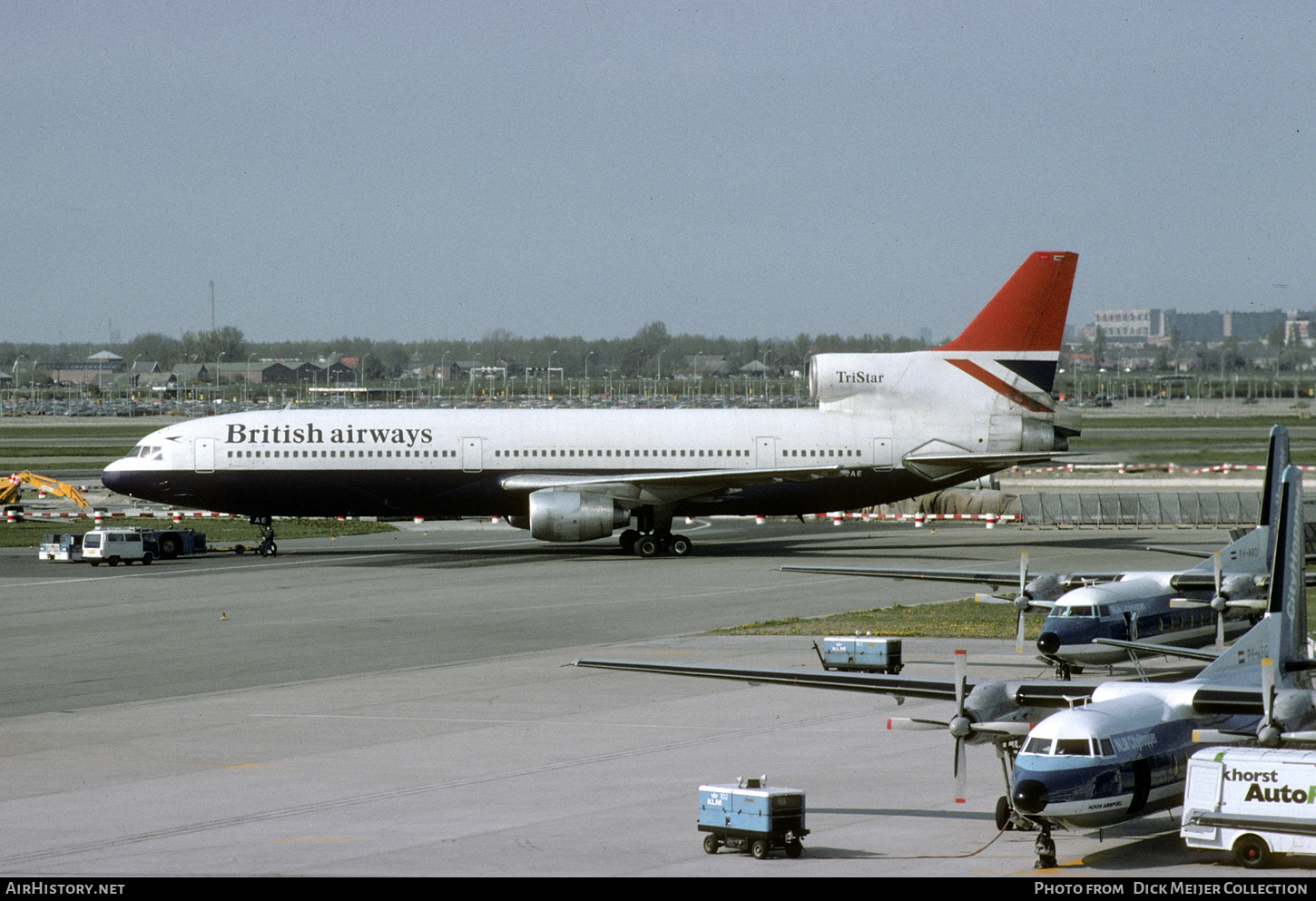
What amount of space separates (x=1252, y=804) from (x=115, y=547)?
157 ft

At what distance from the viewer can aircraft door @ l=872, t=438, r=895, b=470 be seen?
186 feet

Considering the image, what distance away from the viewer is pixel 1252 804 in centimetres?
1720

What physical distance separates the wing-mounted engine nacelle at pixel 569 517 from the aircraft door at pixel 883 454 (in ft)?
34.0

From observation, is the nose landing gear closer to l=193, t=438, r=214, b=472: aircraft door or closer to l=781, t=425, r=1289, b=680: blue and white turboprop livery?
l=193, t=438, r=214, b=472: aircraft door

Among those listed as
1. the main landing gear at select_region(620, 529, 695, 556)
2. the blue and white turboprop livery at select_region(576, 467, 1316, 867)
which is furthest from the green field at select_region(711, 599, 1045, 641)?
the main landing gear at select_region(620, 529, 695, 556)

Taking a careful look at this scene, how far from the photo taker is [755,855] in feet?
59.7

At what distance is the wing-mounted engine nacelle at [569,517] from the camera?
54.2 metres

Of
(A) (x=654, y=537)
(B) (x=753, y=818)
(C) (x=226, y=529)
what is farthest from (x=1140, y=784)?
(C) (x=226, y=529)

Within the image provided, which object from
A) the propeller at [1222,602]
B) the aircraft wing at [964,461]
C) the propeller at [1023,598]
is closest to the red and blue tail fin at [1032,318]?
the aircraft wing at [964,461]

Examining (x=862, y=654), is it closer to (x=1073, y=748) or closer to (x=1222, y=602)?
(x=1222, y=602)

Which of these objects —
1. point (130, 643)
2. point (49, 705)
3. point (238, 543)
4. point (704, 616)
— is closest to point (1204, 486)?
point (704, 616)

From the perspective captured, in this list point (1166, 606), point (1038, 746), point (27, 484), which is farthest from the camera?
point (27, 484)

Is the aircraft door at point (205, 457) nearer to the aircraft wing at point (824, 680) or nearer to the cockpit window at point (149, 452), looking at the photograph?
the cockpit window at point (149, 452)

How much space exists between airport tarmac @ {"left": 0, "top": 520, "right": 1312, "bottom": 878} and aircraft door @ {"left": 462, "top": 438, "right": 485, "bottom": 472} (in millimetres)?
5635
